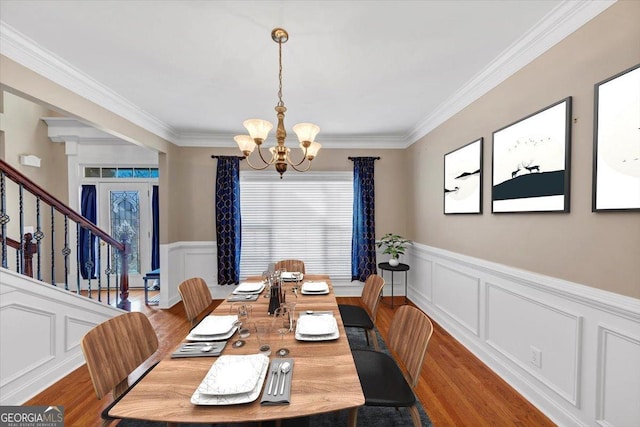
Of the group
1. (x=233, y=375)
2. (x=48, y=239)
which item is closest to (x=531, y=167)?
(x=233, y=375)

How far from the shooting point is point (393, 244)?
416 centimetres

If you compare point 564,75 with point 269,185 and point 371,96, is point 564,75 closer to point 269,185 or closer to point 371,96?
point 371,96

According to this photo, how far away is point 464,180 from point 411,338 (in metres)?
1.98

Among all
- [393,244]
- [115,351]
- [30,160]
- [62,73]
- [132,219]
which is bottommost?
[115,351]

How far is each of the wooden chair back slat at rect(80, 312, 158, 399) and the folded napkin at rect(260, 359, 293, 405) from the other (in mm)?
780

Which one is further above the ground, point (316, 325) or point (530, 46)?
Answer: point (530, 46)

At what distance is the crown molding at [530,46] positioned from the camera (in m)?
1.61

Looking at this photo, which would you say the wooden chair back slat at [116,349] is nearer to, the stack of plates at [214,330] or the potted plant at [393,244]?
the stack of plates at [214,330]

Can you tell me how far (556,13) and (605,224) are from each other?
52.6 inches

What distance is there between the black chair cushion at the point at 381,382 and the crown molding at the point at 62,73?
3187 mm

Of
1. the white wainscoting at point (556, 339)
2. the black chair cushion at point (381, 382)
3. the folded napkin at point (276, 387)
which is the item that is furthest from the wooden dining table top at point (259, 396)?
the white wainscoting at point (556, 339)

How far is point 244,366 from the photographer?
1145 mm

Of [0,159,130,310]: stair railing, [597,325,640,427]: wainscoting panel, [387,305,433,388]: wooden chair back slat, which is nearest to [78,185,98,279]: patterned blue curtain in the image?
[0,159,130,310]: stair railing

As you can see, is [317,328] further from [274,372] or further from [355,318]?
[355,318]
